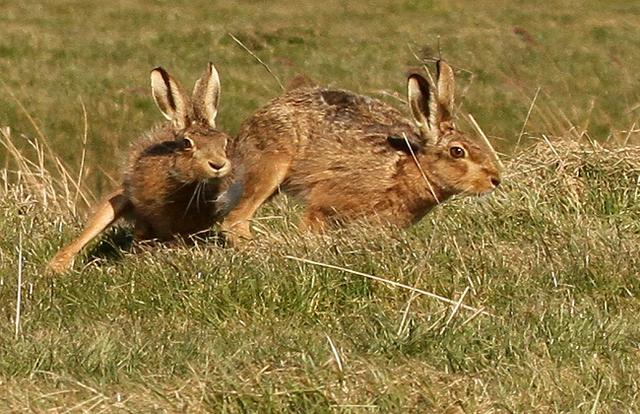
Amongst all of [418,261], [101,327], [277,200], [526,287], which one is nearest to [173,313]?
[101,327]

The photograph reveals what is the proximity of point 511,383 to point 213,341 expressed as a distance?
1.18m

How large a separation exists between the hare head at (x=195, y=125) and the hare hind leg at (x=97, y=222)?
1.64 feet

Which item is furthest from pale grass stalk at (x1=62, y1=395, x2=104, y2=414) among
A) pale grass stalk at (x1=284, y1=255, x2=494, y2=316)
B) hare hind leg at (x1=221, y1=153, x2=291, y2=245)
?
hare hind leg at (x1=221, y1=153, x2=291, y2=245)

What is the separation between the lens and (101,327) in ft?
18.0

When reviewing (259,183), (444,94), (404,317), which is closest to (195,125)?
(259,183)

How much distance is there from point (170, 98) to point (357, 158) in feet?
3.53

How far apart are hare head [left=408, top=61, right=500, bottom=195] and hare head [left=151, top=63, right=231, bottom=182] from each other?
1.02 m

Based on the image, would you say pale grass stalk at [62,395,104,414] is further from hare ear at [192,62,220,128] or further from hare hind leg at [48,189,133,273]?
hare ear at [192,62,220,128]

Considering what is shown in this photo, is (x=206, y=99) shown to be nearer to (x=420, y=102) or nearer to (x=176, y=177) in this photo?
(x=176, y=177)

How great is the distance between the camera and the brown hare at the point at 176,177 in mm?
7035

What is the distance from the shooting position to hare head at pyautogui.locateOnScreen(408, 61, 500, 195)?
7316 mm

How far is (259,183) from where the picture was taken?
7809 millimetres

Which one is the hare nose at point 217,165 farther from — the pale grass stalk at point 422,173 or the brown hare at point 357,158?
the pale grass stalk at point 422,173

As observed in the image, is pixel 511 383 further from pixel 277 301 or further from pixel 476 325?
pixel 277 301
